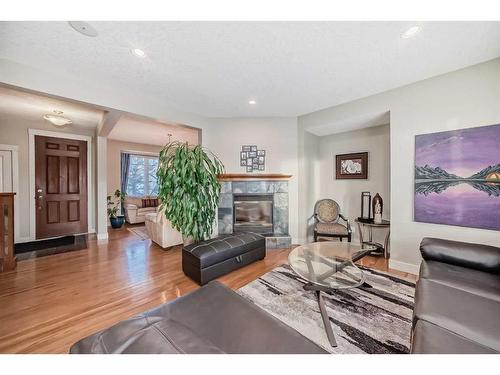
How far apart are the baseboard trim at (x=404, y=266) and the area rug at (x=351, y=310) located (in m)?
0.33

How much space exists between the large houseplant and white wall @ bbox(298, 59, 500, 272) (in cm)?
249

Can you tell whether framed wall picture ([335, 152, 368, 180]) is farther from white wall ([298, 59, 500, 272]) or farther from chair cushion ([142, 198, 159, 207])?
chair cushion ([142, 198, 159, 207])

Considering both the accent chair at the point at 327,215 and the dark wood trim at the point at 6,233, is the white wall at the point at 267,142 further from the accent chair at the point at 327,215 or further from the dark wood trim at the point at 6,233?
the dark wood trim at the point at 6,233

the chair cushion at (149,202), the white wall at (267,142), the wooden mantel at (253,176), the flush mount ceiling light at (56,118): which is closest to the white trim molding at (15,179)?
the flush mount ceiling light at (56,118)

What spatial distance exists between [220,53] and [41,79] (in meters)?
1.96

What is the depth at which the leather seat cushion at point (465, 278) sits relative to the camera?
1331mm

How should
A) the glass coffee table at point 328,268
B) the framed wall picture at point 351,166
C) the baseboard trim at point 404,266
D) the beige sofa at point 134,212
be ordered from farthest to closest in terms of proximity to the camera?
the beige sofa at point 134,212
the framed wall picture at point 351,166
the baseboard trim at point 404,266
the glass coffee table at point 328,268

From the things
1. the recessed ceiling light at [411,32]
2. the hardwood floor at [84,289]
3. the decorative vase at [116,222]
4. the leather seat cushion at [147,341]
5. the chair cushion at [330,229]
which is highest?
the recessed ceiling light at [411,32]

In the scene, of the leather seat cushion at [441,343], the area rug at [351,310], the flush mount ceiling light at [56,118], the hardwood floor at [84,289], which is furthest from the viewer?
the flush mount ceiling light at [56,118]

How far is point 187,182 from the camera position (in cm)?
287

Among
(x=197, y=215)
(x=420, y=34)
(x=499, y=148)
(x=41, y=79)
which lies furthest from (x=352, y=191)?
(x=41, y=79)

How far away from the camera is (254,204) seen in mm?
3982
